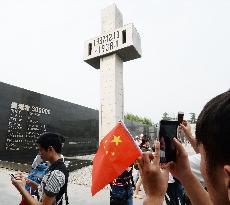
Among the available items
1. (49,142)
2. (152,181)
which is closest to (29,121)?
(49,142)

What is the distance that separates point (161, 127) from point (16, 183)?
1.73 meters

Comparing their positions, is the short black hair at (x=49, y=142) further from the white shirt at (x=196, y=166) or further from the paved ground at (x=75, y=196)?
the paved ground at (x=75, y=196)

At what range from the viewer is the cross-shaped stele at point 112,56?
49.2ft

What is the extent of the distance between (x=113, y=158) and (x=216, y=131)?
1.23m

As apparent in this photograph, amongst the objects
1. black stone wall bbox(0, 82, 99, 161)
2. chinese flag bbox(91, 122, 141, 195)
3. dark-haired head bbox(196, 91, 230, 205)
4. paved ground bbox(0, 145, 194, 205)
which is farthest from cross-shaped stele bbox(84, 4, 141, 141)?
dark-haired head bbox(196, 91, 230, 205)

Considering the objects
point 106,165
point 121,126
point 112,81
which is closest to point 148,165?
point 121,126

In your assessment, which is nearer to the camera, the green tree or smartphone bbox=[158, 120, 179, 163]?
smartphone bbox=[158, 120, 179, 163]

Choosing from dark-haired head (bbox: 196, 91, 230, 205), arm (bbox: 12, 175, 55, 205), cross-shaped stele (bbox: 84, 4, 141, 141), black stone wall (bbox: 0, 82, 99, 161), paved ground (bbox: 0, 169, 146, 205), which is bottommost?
paved ground (bbox: 0, 169, 146, 205)

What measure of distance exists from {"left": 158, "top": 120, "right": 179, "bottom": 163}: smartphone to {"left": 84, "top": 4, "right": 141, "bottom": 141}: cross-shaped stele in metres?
13.4

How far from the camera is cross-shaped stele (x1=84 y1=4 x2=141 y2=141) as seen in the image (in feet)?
49.2

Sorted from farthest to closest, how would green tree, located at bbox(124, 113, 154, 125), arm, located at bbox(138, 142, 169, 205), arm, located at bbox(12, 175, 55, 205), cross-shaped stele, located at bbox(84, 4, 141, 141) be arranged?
green tree, located at bbox(124, 113, 154, 125) < cross-shaped stele, located at bbox(84, 4, 141, 141) < arm, located at bbox(12, 175, 55, 205) < arm, located at bbox(138, 142, 169, 205)

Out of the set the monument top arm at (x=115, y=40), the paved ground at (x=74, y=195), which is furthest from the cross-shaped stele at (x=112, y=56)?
the paved ground at (x=74, y=195)

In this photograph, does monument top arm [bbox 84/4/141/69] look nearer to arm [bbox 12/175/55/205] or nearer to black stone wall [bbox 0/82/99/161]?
black stone wall [bbox 0/82/99/161]

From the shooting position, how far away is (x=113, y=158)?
192 cm
